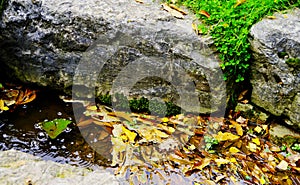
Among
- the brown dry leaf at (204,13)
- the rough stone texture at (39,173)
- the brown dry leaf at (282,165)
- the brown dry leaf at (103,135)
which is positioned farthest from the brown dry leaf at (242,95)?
the rough stone texture at (39,173)

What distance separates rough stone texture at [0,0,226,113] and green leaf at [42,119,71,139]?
61 centimetres

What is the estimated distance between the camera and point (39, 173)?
259 cm

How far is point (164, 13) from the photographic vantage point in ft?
12.1

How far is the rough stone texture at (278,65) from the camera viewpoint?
335 centimetres

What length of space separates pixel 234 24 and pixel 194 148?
4.53ft

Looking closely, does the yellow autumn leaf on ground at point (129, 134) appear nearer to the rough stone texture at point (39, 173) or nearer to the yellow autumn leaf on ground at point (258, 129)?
the rough stone texture at point (39, 173)

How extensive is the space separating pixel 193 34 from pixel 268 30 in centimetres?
78

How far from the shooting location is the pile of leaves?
3.08 meters

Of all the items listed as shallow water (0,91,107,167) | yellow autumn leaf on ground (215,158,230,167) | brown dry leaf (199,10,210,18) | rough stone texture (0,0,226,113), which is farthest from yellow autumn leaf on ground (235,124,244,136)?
shallow water (0,91,107,167)

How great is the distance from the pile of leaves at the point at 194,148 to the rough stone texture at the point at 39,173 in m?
0.42

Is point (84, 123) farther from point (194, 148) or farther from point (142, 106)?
point (194, 148)

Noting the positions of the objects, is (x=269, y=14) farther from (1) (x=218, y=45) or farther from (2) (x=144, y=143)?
(2) (x=144, y=143)

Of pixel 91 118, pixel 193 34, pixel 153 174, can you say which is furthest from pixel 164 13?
pixel 153 174

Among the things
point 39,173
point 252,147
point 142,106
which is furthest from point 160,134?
point 39,173
